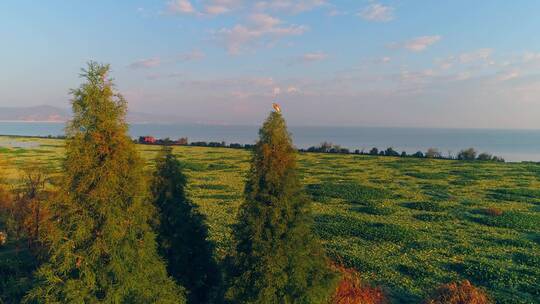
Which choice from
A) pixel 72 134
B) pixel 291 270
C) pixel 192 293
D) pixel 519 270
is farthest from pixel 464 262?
pixel 72 134

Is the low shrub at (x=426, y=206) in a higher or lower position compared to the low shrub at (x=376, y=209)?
higher

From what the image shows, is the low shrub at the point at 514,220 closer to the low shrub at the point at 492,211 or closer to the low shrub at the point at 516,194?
the low shrub at the point at 492,211

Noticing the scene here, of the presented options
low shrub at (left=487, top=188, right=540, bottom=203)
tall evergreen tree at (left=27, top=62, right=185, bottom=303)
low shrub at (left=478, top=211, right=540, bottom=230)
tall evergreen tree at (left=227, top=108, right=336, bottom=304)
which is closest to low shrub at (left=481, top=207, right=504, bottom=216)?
low shrub at (left=478, top=211, right=540, bottom=230)

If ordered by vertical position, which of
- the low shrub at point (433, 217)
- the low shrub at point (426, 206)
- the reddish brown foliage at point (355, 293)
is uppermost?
the low shrub at point (426, 206)

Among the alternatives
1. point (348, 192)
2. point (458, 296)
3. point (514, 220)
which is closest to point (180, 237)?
point (458, 296)

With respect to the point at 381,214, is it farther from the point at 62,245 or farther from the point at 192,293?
the point at 62,245

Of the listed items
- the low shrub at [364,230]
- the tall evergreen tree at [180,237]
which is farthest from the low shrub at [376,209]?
the tall evergreen tree at [180,237]
